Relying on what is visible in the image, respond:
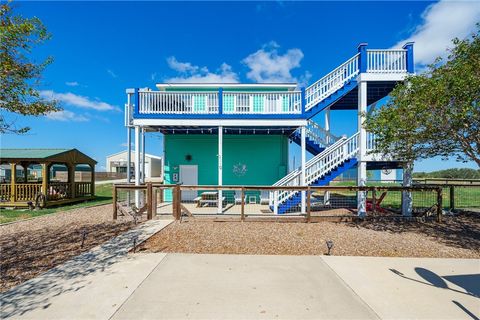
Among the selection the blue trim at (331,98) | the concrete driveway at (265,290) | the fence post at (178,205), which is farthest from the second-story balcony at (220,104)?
the concrete driveway at (265,290)

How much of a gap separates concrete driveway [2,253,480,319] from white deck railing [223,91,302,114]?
6802 millimetres

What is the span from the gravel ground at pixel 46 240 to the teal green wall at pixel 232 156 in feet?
16.5

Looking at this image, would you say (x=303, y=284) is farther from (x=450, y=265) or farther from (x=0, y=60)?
(x=0, y=60)

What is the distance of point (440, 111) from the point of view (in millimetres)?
6160

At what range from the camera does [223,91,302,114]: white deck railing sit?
408 inches

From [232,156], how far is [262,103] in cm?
382

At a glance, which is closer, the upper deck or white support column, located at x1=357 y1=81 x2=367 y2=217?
white support column, located at x1=357 y1=81 x2=367 y2=217

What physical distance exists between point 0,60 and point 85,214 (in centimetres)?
699

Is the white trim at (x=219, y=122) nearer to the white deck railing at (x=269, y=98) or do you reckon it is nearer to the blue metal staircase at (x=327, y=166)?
the white deck railing at (x=269, y=98)

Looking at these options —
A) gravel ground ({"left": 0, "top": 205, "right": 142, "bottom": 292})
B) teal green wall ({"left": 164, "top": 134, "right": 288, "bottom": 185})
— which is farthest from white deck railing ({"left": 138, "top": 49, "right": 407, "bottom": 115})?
gravel ground ({"left": 0, "top": 205, "right": 142, "bottom": 292})

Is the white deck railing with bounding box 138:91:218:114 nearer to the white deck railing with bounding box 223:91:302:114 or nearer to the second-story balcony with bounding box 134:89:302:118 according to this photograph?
the second-story balcony with bounding box 134:89:302:118

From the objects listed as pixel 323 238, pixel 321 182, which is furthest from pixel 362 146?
pixel 323 238

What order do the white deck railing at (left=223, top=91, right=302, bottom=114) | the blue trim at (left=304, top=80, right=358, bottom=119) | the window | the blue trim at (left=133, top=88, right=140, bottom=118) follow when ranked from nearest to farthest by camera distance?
the blue trim at (left=304, top=80, right=358, bottom=119), the blue trim at (left=133, top=88, right=140, bottom=118), the white deck railing at (left=223, top=91, right=302, bottom=114), the window

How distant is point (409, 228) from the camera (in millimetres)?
7734
